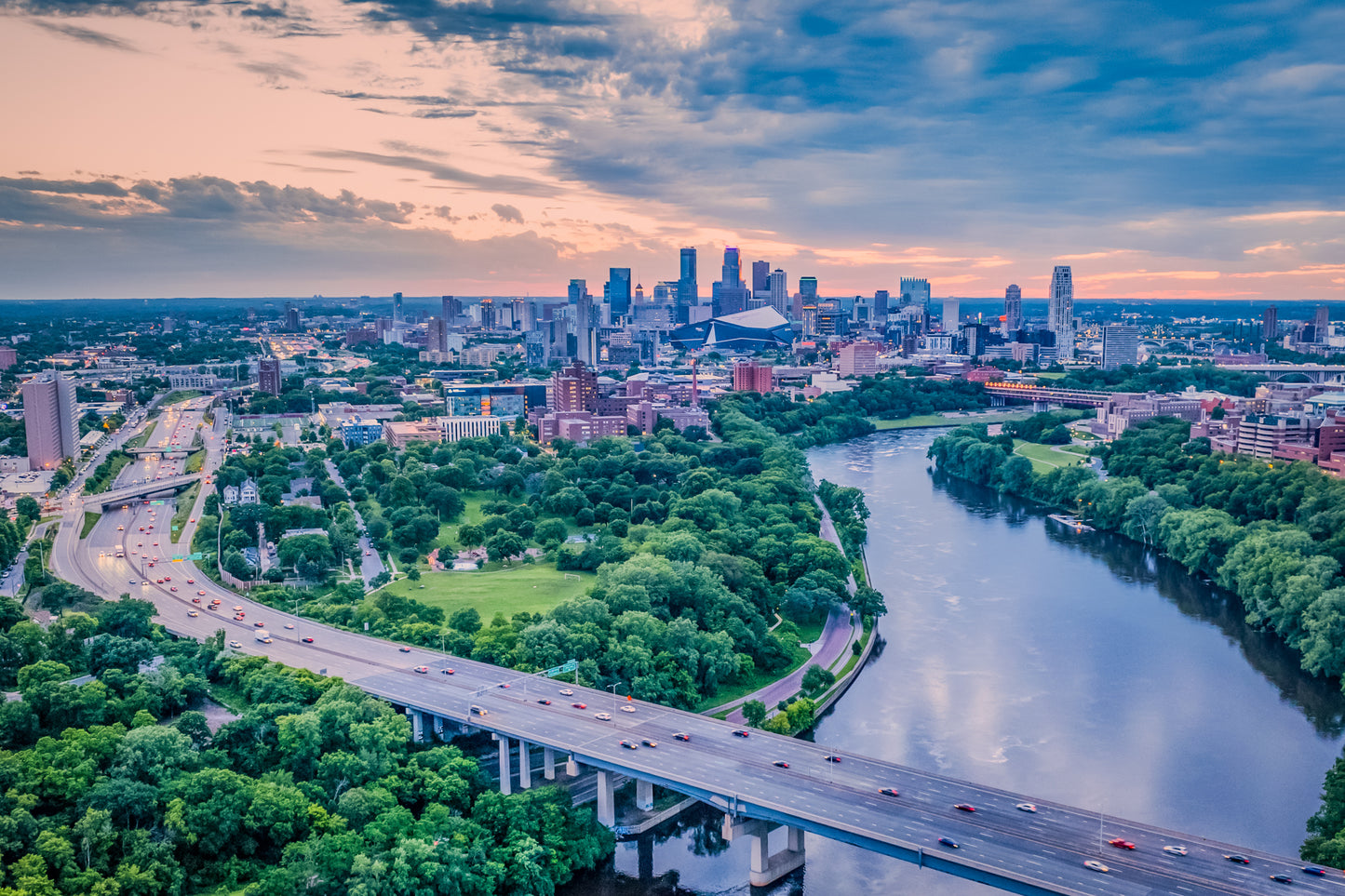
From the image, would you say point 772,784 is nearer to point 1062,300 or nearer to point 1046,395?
point 1046,395

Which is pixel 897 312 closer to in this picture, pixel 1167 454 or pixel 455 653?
pixel 1167 454

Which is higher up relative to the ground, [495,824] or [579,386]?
[579,386]

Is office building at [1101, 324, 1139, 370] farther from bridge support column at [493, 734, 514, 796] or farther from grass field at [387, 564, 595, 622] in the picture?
bridge support column at [493, 734, 514, 796]

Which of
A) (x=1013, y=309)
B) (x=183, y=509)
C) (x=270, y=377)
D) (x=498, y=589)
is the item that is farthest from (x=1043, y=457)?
(x=1013, y=309)

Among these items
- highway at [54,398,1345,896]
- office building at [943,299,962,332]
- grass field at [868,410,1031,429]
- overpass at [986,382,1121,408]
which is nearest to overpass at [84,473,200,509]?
highway at [54,398,1345,896]

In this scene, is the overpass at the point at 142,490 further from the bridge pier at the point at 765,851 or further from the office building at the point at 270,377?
the office building at the point at 270,377

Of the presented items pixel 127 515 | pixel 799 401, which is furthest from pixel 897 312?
pixel 127 515

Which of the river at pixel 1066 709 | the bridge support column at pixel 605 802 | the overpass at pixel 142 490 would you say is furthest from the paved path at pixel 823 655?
the overpass at pixel 142 490
